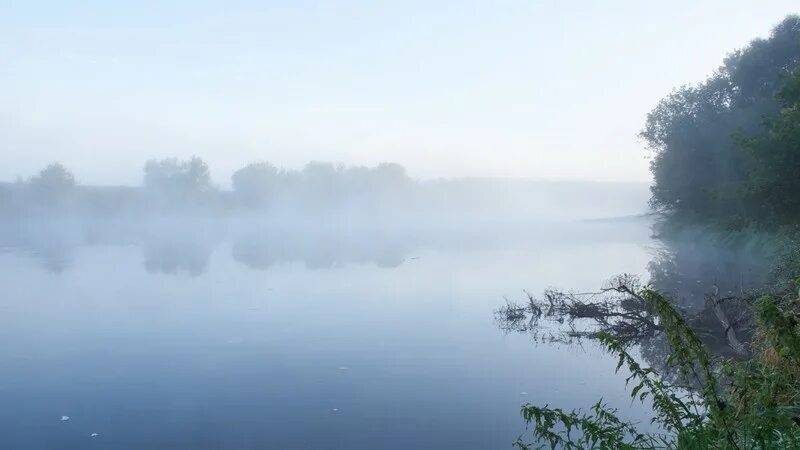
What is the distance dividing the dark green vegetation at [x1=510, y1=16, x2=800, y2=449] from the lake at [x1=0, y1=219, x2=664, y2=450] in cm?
162

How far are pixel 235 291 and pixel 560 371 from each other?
16.4m

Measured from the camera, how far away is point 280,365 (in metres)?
14.7

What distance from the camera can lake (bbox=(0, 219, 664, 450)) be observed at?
10766mm

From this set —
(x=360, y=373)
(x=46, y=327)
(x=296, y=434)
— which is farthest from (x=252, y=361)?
(x=46, y=327)

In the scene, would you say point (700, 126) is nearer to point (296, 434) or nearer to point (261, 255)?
point (261, 255)

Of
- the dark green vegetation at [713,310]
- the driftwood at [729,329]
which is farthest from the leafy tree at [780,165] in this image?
the driftwood at [729,329]

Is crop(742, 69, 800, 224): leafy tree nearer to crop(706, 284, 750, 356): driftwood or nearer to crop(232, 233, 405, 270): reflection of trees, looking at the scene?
crop(706, 284, 750, 356): driftwood

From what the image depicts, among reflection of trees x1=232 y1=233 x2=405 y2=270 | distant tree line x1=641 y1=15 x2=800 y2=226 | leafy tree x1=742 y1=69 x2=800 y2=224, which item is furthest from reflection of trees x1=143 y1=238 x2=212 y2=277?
Answer: distant tree line x1=641 y1=15 x2=800 y2=226

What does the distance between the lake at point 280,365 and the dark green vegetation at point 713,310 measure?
5.32ft

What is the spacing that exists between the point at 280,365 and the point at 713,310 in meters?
11.0

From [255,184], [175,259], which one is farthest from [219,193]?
[175,259]

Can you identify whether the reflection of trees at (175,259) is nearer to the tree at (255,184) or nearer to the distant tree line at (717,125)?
the distant tree line at (717,125)

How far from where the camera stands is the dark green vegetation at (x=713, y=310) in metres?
4.20

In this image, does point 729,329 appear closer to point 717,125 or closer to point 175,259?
point 717,125
